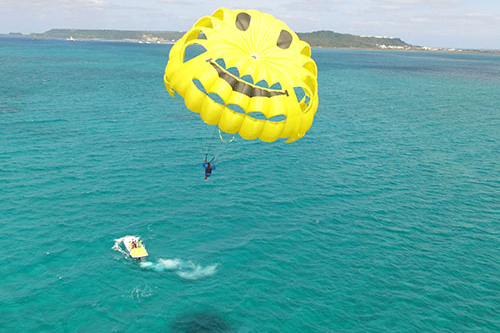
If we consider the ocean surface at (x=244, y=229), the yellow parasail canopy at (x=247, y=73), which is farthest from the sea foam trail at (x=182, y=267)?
the yellow parasail canopy at (x=247, y=73)

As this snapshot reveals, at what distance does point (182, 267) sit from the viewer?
33406mm

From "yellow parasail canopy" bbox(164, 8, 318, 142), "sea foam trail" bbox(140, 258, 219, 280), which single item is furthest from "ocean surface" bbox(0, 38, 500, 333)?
"yellow parasail canopy" bbox(164, 8, 318, 142)

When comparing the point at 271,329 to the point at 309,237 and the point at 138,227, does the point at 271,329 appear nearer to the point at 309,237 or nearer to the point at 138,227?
the point at 309,237

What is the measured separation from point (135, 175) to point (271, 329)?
29.6 metres

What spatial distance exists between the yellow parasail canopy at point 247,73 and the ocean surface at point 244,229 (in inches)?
534

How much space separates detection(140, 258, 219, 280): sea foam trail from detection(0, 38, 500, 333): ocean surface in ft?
0.44

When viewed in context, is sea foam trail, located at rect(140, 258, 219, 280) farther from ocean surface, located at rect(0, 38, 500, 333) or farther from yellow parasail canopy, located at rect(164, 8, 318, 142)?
yellow parasail canopy, located at rect(164, 8, 318, 142)

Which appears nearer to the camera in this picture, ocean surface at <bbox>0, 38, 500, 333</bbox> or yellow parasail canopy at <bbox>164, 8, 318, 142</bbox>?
yellow parasail canopy at <bbox>164, 8, 318, 142</bbox>

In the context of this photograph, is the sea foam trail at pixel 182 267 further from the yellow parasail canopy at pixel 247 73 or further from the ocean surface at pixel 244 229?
the yellow parasail canopy at pixel 247 73

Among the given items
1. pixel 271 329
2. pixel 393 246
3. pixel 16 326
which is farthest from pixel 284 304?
pixel 16 326

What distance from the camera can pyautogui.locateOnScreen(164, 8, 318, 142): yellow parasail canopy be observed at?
25.6m

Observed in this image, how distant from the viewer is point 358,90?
12925 centimetres

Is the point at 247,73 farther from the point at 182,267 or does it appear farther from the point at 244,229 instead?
the point at 244,229

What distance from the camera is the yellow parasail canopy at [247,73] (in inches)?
1008
